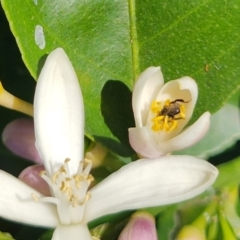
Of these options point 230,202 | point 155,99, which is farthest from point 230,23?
point 230,202

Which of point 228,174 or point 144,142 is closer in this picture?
point 144,142

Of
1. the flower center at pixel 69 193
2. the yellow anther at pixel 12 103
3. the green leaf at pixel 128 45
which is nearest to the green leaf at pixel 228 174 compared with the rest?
the green leaf at pixel 128 45

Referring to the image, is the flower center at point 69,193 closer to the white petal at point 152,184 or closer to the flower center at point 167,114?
the white petal at point 152,184

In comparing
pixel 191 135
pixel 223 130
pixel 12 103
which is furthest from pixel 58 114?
pixel 223 130

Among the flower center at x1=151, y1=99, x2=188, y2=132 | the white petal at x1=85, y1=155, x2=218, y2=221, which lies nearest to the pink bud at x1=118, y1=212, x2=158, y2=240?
the white petal at x1=85, y1=155, x2=218, y2=221

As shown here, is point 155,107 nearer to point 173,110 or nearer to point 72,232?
point 173,110
